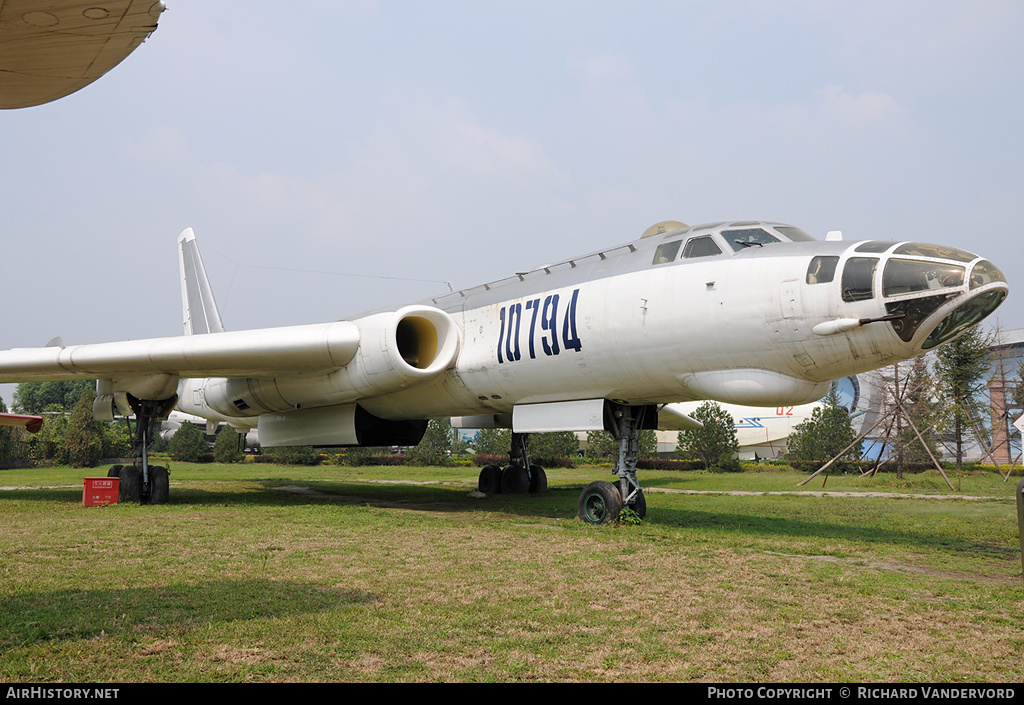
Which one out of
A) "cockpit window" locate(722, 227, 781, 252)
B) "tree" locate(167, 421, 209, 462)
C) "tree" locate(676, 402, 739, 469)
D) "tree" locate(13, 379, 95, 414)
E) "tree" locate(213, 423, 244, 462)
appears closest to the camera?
"cockpit window" locate(722, 227, 781, 252)

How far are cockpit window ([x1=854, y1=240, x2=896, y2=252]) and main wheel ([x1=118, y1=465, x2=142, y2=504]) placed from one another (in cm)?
1213

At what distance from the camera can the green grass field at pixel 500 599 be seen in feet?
12.3

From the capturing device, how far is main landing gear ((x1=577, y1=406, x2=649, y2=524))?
9.84 m

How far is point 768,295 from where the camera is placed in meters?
8.03

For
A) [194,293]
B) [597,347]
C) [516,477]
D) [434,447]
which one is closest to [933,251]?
[597,347]

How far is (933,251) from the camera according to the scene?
737 centimetres

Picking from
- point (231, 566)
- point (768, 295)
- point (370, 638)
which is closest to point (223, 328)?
point (231, 566)

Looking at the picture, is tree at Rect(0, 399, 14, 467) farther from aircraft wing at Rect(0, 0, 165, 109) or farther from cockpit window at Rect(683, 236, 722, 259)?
aircraft wing at Rect(0, 0, 165, 109)

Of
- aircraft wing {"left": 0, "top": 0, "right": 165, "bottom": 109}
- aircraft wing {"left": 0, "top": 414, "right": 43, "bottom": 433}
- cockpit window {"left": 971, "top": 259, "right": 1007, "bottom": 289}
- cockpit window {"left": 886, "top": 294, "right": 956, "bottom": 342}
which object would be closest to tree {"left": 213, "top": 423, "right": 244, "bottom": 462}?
aircraft wing {"left": 0, "top": 414, "right": 43, "bottom": 433}

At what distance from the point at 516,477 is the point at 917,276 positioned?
11.2m

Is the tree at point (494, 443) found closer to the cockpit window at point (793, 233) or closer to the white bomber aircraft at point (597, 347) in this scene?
the white bomber aircraft at point (597, 347)

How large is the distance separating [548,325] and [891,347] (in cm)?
439

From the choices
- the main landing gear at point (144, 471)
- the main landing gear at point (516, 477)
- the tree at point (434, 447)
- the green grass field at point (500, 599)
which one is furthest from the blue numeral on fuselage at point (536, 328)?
the tree at point (434, 447)
